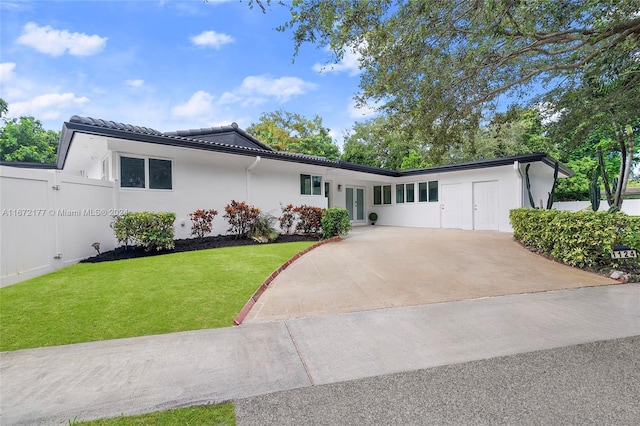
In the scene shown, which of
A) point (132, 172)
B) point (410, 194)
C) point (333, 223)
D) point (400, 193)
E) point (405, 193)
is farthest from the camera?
point (400, 193)

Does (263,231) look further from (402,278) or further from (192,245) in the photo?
(402,278)

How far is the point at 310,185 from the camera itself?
12883mm

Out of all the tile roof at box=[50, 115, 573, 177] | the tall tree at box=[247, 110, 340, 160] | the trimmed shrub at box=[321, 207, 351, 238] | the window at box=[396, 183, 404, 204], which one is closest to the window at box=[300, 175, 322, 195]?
the tile roof at box=[50, 115, 573, 177]

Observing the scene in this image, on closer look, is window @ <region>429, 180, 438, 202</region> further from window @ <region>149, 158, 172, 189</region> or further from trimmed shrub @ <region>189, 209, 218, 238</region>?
window @ <region>149, 158, 172, 189</region>

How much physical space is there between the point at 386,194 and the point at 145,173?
12.7 m

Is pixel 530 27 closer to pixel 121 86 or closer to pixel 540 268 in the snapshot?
pixel 540 268

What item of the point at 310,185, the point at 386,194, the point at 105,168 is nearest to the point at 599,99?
the point at 310,185

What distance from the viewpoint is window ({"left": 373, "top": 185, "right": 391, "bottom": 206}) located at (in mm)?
17156

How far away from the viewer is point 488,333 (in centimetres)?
329

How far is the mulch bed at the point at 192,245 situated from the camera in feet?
21.9

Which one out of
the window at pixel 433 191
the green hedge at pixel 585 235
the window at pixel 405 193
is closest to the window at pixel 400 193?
the window at pixel 405 193

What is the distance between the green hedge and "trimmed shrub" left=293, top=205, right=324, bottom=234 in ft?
21.8

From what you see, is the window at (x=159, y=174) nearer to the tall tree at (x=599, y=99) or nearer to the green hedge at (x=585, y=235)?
the tall tree at (x=599, y=99)

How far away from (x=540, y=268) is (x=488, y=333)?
4.32m
